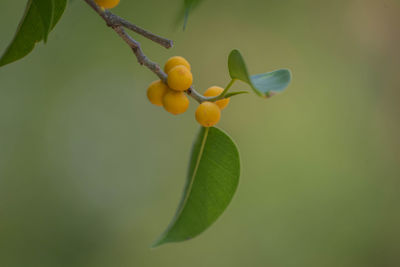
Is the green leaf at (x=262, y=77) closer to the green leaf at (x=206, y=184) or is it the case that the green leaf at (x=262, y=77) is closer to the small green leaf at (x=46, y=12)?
the green leaf at (x=206, y=184)

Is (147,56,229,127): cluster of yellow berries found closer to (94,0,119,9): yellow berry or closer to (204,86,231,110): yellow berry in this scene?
(204,86,231,110): yellow berry

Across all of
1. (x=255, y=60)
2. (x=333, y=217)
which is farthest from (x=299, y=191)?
(x=255, y=60)

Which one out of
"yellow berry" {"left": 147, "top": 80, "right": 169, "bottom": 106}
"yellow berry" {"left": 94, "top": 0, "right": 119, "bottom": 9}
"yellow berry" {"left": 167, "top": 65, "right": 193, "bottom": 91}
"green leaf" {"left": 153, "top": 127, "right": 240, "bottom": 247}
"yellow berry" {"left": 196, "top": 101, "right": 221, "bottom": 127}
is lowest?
"green leaf" {"left": 153, "top": 127, "right": 240, "bottom": 247}

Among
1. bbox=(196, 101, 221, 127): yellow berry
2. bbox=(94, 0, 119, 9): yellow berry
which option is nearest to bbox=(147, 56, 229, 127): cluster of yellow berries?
bbox=(196, 101, 221, 127): yellow berry

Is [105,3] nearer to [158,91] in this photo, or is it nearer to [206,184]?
[158,91]

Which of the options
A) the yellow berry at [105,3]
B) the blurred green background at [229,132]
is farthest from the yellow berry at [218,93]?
the blurred green background at [229,132]

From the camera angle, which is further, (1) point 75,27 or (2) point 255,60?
(2) point 255,60

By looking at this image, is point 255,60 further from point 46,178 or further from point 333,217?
point 46,178

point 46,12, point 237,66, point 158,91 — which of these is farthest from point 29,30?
point 237,66
